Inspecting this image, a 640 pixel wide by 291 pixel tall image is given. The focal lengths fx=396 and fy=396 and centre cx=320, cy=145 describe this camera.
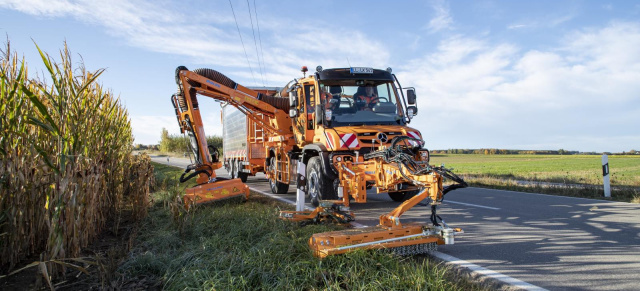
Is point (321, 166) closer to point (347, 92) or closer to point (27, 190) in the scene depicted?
point (347, 92)

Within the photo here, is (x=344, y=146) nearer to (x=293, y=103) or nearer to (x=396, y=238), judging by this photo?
(x=293, y=103)

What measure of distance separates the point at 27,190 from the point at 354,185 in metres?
4.05

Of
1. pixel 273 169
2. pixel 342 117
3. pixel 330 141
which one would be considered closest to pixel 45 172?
pixel 330 141

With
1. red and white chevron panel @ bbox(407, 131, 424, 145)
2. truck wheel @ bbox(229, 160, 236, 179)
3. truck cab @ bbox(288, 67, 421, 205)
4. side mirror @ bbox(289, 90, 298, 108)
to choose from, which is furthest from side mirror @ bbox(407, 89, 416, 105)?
truck wheel @ bbox(229, 160, 236, 179)

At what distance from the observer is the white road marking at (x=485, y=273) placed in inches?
129

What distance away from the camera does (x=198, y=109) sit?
913 cm

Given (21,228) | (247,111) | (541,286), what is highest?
(247,111)

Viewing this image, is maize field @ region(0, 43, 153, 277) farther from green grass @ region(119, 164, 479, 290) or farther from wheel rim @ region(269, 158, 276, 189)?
wheel rim @ region(269, 158, 276, 189)

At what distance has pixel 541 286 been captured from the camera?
330cm

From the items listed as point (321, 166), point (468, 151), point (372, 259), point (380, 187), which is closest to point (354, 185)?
point (380, 187)

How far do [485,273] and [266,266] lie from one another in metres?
1.99

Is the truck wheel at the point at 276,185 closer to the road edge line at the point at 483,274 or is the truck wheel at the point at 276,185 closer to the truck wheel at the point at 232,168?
the truck wheel at the point at 232,168

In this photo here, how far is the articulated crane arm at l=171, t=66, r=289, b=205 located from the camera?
28.7 ft

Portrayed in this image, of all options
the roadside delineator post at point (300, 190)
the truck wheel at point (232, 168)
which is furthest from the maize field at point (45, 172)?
the truck wheel at point (232, 168)
